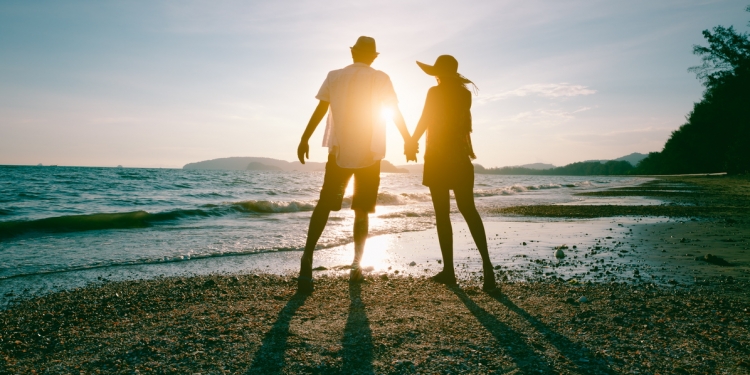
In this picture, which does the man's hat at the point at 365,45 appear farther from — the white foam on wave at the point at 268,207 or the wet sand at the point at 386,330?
the white foam on wave at the point at 268,207

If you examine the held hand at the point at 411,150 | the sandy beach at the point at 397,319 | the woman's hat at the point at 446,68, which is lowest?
the sandy beach at the point at 397,319

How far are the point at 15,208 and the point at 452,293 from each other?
16414mm

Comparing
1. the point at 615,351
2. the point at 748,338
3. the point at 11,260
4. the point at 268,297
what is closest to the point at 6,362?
the point at 268,297

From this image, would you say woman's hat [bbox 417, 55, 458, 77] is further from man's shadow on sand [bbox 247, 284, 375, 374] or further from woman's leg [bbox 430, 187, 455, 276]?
man's shadow on sand [bbox 247, 284, 375, 374]

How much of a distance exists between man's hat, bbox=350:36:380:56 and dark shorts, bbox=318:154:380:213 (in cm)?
100

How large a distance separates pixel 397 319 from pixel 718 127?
6309cm

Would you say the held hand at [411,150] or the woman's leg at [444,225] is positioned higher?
the held hand at [411,150]

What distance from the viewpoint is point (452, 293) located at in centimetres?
371

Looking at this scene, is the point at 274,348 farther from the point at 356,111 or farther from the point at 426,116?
the point at 426,116

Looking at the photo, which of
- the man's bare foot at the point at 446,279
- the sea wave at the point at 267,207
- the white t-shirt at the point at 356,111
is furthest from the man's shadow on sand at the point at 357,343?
the sea wave at the point at 267,207

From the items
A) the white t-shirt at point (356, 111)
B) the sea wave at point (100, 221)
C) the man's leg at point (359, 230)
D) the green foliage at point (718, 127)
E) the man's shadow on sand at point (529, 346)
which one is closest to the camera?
the man's shadow on sand at point (529, 346)

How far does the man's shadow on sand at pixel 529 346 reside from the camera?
2.16 metres

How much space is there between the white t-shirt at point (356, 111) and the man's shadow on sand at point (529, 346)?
1.56m

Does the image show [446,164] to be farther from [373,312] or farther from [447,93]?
[373,312]
